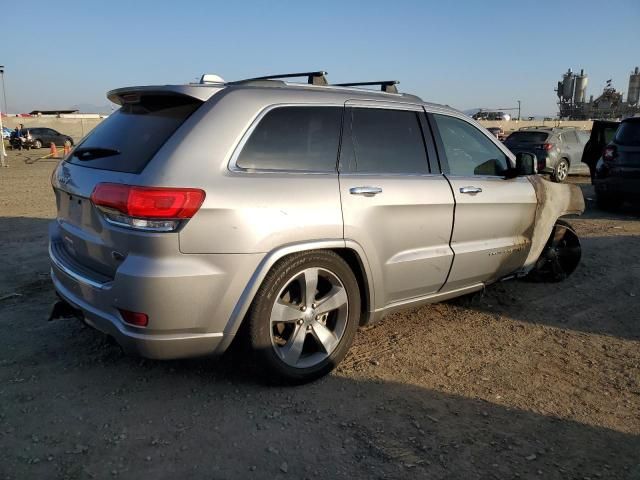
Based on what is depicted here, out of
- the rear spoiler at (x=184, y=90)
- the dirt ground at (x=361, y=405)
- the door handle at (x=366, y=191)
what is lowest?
the dirt ground at (x=361, y=405)

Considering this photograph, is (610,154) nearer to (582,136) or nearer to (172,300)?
(582,136)

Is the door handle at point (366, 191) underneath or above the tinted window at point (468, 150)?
underneath

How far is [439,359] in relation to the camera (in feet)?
12.4

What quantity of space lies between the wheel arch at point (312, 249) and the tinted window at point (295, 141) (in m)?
0.48

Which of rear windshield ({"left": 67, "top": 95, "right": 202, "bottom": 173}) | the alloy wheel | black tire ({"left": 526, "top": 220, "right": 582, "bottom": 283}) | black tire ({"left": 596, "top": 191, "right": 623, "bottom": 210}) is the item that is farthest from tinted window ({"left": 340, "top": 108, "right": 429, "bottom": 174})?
black tire ({"left": 596, "top": 191, "right": 623, "bottom": 210})

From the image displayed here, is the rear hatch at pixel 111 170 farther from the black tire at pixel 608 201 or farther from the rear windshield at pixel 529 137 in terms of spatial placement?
the rear windshield at pixel 529 137

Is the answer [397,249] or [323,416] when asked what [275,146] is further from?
[323,416]

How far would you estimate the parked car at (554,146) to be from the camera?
15.0 meters

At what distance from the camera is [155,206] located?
106 inches

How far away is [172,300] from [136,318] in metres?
0.21

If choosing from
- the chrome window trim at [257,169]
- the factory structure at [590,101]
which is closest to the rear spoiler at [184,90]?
the chrome window trim at [257,169]

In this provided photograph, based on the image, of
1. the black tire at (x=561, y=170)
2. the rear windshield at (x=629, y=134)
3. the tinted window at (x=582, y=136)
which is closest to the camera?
the rear windshield at (x=629, y=134)

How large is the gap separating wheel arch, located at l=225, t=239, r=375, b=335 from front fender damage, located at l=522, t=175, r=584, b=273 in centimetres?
200

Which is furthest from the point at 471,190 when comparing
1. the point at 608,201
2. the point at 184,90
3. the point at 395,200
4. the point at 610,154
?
the point at 608,201
